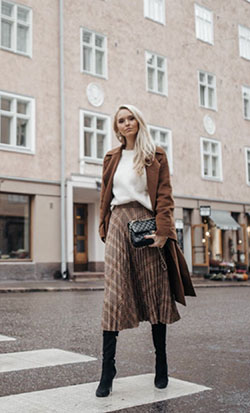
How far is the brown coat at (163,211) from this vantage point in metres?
3.69

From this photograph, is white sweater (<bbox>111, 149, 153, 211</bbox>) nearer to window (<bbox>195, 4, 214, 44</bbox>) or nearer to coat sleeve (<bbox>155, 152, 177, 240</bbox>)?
coat sleeve (<bbox>155, 152, 177, 240</bbox>)

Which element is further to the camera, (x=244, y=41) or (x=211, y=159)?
(x=244, y=41)

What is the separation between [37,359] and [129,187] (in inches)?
74.9

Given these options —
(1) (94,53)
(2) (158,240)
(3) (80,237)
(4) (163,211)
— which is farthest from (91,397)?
(1) (94,53)

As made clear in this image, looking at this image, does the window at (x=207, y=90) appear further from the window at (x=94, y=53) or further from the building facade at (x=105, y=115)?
the window at (x=94, y=53)

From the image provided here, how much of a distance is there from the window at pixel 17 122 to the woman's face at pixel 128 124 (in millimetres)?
14744

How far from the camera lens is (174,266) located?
3.71 meters

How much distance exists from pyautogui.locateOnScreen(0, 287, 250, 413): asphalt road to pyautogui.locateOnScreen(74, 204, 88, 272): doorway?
11.9 meters

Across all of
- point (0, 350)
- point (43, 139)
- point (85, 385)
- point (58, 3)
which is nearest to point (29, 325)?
point (0, 350)

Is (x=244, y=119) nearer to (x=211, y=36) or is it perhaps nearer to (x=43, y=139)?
(x=211, y=36)

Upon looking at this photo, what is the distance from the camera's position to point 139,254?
12.2 ft

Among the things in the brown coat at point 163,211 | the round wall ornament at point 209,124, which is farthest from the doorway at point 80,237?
the brown coat at point 163,211

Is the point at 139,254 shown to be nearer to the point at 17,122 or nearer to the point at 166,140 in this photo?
the point at 17,122

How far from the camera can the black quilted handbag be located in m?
3.57
